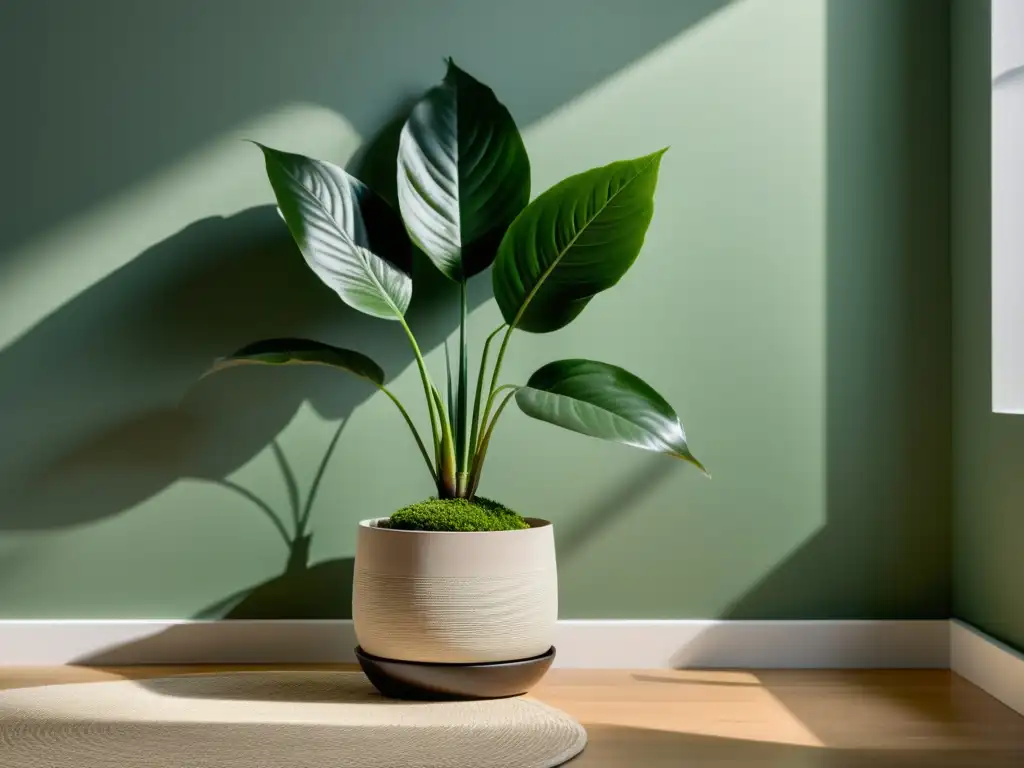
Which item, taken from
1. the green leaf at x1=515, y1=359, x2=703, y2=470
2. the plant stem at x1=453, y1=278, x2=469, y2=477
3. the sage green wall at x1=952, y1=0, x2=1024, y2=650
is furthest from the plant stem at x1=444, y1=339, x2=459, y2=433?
the sage green wall at x1=952, y1=0, x2=1024, y2=650

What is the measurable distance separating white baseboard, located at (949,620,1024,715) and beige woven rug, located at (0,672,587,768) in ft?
2.40

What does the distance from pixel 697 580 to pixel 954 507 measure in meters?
0.51

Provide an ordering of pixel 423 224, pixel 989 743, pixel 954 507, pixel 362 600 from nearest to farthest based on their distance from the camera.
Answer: pixel 989 743, pixel 362 600, pixel 423 224, pixel 954 507

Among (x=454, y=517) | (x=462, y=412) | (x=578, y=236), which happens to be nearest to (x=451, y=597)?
(x=454, y=517)

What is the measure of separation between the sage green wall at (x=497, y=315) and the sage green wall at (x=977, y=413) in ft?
0.16

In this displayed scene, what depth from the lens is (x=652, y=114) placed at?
199 centimetres

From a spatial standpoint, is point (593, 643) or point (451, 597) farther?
point (593, 643)

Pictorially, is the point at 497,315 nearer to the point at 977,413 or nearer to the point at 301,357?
the point at 301,357

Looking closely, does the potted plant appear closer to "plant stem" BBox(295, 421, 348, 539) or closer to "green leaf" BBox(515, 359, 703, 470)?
"green leaf" BBox(515, 359, 703, 470)

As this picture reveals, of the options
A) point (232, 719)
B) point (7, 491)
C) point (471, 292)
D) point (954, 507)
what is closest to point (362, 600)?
point (232, 719)

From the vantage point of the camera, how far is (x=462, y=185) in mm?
1832

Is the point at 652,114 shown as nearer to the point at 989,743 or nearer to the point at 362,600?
the point at 362,600

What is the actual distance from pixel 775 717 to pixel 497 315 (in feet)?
2.87

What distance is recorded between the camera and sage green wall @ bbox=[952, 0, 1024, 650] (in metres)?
1.71
